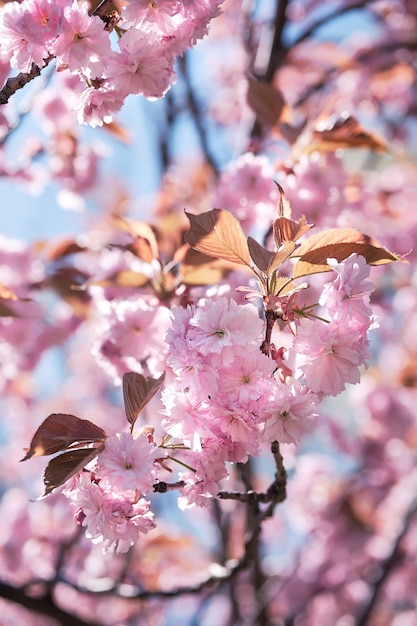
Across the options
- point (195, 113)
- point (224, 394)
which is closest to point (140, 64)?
point (224, 394)

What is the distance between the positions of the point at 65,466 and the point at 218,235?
1.19ft

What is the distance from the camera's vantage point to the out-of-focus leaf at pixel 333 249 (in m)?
0.88

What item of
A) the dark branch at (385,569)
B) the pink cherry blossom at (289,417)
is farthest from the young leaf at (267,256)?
the dark branch at (385,569)

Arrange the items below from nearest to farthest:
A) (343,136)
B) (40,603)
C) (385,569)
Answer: (343,136) → (40,603) → (385,569)

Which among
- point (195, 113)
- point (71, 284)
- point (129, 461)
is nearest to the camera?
point (129, 461)

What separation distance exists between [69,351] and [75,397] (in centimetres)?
37

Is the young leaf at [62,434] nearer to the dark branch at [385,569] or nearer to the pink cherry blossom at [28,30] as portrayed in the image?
the pink cherry blossom at [28,30]

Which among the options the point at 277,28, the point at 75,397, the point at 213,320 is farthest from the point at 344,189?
the point at 75,397

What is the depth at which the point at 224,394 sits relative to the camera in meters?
0.84

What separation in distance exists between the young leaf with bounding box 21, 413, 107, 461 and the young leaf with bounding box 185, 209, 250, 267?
28 centimetres

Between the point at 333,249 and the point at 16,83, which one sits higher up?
the point at 16,83

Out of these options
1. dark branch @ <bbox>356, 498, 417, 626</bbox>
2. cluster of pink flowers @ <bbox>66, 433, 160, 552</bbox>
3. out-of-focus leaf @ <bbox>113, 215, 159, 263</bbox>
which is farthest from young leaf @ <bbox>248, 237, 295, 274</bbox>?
dark branch @ <bbox>356, 498, 417, 626</bbox>

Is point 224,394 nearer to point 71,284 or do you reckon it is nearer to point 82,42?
point 82,42

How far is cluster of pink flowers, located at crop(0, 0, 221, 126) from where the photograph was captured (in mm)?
853
